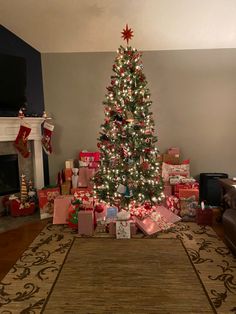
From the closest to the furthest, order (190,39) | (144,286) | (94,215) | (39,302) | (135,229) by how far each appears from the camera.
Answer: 1. (39,302)
2. (144,286)
3. (135,229)
4. (94,215)
5. (190,39)

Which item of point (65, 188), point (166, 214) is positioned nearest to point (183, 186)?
point (166, 214)

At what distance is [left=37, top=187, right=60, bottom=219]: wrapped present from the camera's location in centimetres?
363

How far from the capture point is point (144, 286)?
82.0 inches

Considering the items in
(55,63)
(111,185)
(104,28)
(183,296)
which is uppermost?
(104,28)

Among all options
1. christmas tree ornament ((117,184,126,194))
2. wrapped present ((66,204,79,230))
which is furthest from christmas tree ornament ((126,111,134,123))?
wrapped present ((66,204,79,230))

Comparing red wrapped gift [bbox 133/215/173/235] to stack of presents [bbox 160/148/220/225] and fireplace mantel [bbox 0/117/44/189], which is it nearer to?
stack of presents [bbox 160/148/220/225]

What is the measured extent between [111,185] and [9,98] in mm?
1860

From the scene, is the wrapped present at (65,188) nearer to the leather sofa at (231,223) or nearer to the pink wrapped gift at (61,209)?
the pink wrapped gift at (61,209)

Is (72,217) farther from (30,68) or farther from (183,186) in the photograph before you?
(30,68)

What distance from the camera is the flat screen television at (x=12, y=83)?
3416mm

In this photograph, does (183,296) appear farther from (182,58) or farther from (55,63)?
(55,63)

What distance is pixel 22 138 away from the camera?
12.0 ft

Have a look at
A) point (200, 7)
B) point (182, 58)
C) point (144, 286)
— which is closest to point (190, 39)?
point (182, 58)

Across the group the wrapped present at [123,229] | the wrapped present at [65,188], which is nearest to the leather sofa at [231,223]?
the wrapped present at [123,229]
